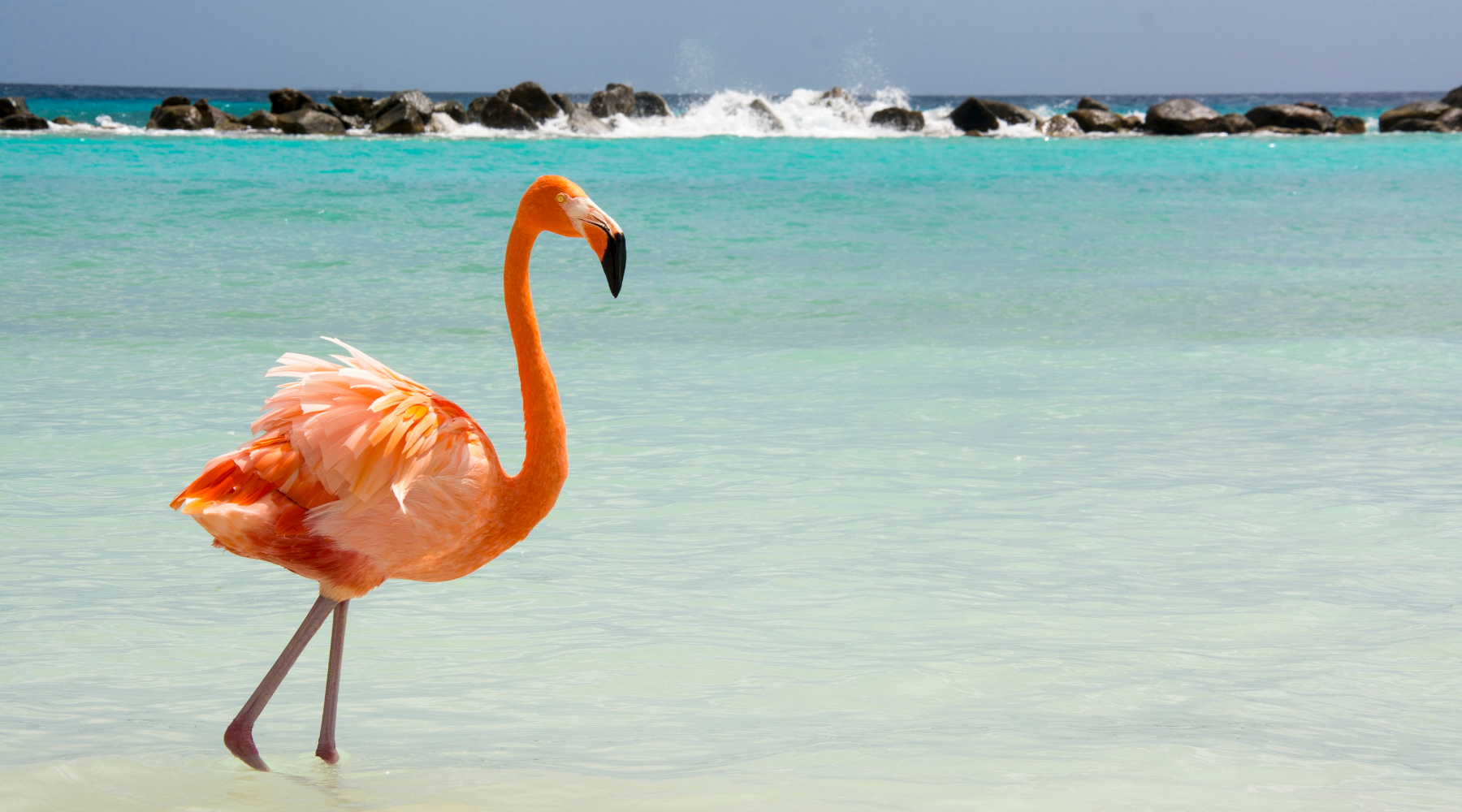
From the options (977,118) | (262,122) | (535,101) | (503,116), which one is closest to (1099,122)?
(977,118)

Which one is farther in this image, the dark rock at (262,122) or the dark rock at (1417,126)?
the dark rock at (1417,126)

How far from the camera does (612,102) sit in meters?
45.0

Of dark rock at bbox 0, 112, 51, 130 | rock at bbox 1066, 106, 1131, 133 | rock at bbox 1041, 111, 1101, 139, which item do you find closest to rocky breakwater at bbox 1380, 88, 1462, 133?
rock at bbox 1066, 106, 1131, 133

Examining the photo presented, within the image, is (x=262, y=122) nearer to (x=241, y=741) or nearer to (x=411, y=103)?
(x=411, y=103)

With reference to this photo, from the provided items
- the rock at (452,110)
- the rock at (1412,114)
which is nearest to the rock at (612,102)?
the rock at (452,110)

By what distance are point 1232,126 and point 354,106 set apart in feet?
96.7

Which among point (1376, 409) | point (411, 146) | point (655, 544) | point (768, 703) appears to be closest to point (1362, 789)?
point (768, 703)

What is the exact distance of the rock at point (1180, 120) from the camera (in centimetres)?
4341

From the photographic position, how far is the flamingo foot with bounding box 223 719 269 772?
275 centimetres

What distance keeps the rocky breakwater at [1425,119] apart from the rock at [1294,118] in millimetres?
2435

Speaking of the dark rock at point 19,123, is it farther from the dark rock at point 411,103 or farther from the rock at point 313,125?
the dark rock at point 411,103

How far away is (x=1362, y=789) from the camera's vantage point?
292 cm

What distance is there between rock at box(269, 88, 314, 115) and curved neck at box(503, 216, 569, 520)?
4028 centimetres

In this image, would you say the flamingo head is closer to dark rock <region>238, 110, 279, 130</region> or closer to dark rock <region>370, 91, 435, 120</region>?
dark rock <region>370, 91, 435, 120</region>
